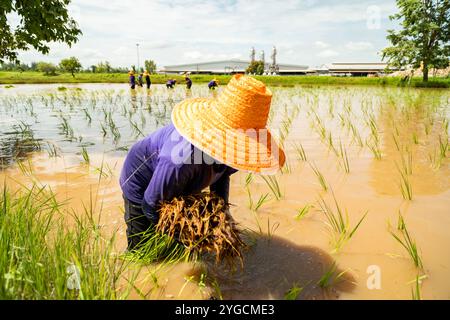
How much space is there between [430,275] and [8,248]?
189 centimetres

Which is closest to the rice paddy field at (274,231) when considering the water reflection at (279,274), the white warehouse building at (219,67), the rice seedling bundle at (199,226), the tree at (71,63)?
the water reflection at (279,274)

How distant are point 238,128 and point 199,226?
46 centimetres

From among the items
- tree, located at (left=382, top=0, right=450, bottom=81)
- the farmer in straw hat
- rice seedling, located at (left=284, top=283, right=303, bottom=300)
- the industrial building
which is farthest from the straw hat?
the industrial building

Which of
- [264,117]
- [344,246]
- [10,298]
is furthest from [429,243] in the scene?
[10,298]

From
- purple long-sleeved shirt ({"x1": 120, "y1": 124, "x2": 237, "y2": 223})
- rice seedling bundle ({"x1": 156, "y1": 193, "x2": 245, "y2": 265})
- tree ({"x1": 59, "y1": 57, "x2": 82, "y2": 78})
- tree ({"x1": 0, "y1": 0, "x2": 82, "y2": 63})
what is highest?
tree ({"x1": 59, "y1": 57, "x2": 82, "y2": 78})

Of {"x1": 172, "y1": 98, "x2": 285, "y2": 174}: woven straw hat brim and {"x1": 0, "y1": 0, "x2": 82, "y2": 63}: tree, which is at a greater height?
{"x1": 0, "y1": 0, "x2": 82, "y2": 63}: tree

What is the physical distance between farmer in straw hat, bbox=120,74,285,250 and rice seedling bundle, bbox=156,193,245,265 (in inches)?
2.5

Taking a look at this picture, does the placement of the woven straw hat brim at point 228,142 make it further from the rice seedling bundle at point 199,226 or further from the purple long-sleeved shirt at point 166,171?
the rice seedling bundle at point 199,226

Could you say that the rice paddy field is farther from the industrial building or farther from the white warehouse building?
the white warehouse building

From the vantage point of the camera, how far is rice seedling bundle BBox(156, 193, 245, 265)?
4.49ft

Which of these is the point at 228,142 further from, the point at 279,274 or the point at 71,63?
the point at 71,63

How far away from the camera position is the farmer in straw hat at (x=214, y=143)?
1297mm

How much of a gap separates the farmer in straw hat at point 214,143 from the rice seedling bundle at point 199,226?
0.06 m

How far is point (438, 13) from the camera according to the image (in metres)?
21.7
